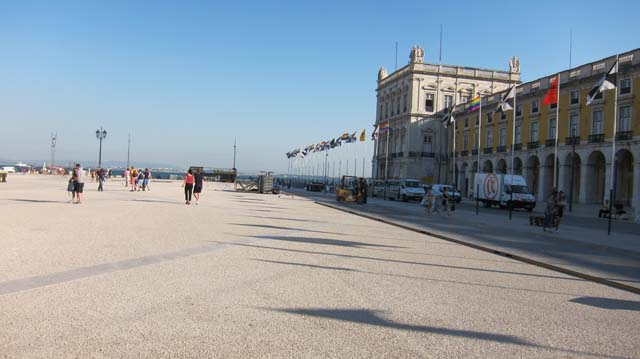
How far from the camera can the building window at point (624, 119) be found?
141 feet

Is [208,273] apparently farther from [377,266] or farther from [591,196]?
[591,196]

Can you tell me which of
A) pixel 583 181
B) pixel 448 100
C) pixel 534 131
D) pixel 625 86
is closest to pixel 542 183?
pixel 583 181

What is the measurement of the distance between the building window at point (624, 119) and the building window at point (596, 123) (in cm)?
256

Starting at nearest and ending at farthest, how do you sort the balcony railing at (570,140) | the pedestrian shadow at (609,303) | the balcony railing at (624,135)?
the pedestrian shadow at (609,303) < the balcony railing at (624,135) < the balcony railing at (570,140)

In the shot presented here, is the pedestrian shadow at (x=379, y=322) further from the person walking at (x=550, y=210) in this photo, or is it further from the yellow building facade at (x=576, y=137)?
the yellow building facade at (x=576, y=137)

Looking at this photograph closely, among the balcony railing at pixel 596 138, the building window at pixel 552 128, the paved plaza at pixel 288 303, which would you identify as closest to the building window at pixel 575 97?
the building window at pixel 552 128

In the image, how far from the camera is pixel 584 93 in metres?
48.4

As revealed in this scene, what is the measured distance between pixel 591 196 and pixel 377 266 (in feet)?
144

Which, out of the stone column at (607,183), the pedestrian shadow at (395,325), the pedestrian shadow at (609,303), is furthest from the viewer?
the stone column at (607,183)

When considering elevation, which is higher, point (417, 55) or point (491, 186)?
point (417, 55)

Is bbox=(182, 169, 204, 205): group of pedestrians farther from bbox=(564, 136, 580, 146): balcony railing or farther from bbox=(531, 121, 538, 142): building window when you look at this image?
bbox=(531, 121, 538, 142): building window

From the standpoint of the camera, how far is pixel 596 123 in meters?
47.1

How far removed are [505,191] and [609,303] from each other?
33.6 metres

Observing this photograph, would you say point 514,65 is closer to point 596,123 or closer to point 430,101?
point 430,101
